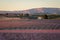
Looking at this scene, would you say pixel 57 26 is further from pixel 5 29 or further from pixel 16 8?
pixel 16 8

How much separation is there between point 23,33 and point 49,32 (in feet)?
0.58

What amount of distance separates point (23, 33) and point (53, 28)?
0.78 ft

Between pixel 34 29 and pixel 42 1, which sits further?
pixel 42 1

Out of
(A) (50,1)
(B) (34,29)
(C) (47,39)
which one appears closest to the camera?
(C) (47,39)

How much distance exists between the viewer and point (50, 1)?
2332mm

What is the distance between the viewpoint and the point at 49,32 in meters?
0.84

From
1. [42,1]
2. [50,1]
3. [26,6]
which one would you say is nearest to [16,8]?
[26,6]

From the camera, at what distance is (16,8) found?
2361 millimetres

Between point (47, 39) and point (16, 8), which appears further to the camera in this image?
point (16, 8)

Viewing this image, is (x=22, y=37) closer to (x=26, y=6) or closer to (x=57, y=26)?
(x=57, y=26)

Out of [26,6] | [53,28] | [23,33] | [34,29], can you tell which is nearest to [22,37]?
[23,33]

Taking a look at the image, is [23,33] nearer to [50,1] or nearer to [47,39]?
[47,39]

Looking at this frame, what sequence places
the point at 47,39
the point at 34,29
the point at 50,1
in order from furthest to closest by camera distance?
the point at 50,1 < the point at 34,29 < the point at 47,39

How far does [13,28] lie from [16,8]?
146 cm
